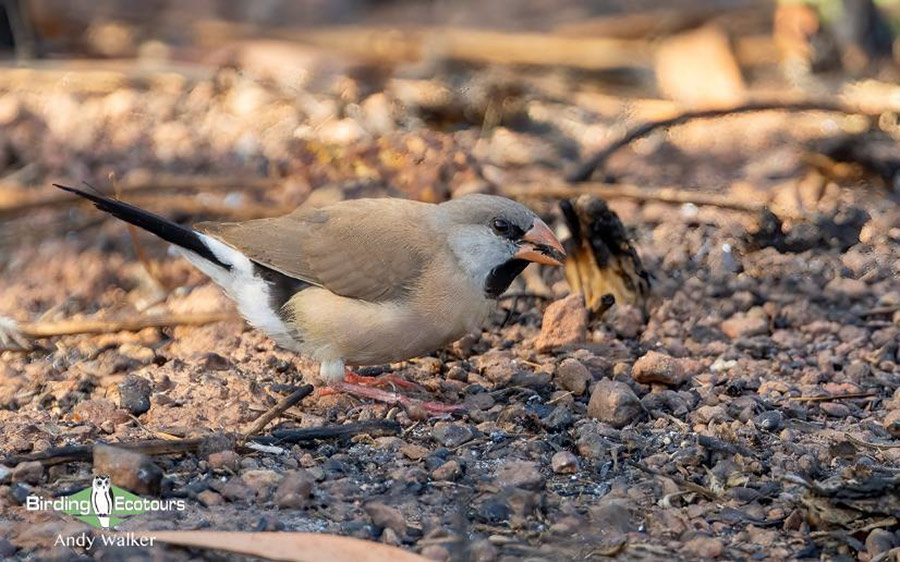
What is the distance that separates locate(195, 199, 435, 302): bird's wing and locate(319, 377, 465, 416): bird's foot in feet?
1.17

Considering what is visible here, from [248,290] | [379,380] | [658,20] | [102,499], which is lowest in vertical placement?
[379,380]

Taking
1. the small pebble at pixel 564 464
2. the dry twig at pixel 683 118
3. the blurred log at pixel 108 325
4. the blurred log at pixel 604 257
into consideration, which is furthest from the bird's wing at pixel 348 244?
the dry twig at pixel 683 118

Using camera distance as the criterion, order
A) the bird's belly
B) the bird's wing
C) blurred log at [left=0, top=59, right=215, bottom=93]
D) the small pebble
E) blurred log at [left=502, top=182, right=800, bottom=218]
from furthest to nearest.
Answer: blurred log at [left=0, top=59, right=215, bottom=93]
blurred log at [left=502, top=182, right=800, bottom=218]
the bird's wing
the bird's belly
the small pebble

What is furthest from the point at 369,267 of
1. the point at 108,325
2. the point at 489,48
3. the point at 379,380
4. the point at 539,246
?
the point at 489,48

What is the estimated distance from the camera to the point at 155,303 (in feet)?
19.3

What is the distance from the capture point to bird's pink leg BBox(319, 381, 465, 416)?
4387mm

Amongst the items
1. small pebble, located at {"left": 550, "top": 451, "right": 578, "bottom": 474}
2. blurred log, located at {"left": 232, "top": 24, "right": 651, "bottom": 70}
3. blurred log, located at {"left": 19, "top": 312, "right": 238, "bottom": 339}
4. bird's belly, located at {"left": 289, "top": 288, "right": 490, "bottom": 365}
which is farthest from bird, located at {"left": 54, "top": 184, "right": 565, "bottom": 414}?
blurred log, located at {"left": 232, "top": 24, "right": 651, "bottom": 70}

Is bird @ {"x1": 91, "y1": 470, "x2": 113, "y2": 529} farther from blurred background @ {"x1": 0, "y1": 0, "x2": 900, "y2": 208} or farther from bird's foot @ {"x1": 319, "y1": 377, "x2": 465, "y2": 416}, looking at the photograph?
blurred background @ {"x1": 0, "y1": 0, "x2": 900, "y2": 208}

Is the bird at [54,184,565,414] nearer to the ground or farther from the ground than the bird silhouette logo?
farther from the ground

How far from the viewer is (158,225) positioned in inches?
187

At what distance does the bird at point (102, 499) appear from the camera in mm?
3479

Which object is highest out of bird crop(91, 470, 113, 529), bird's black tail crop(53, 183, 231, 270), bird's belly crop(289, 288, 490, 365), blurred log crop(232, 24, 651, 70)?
blurred log crop(232, 24, 651, 70)

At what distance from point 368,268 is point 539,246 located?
0.69 meters

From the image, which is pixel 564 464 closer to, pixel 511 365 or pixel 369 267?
pixel 511 365
